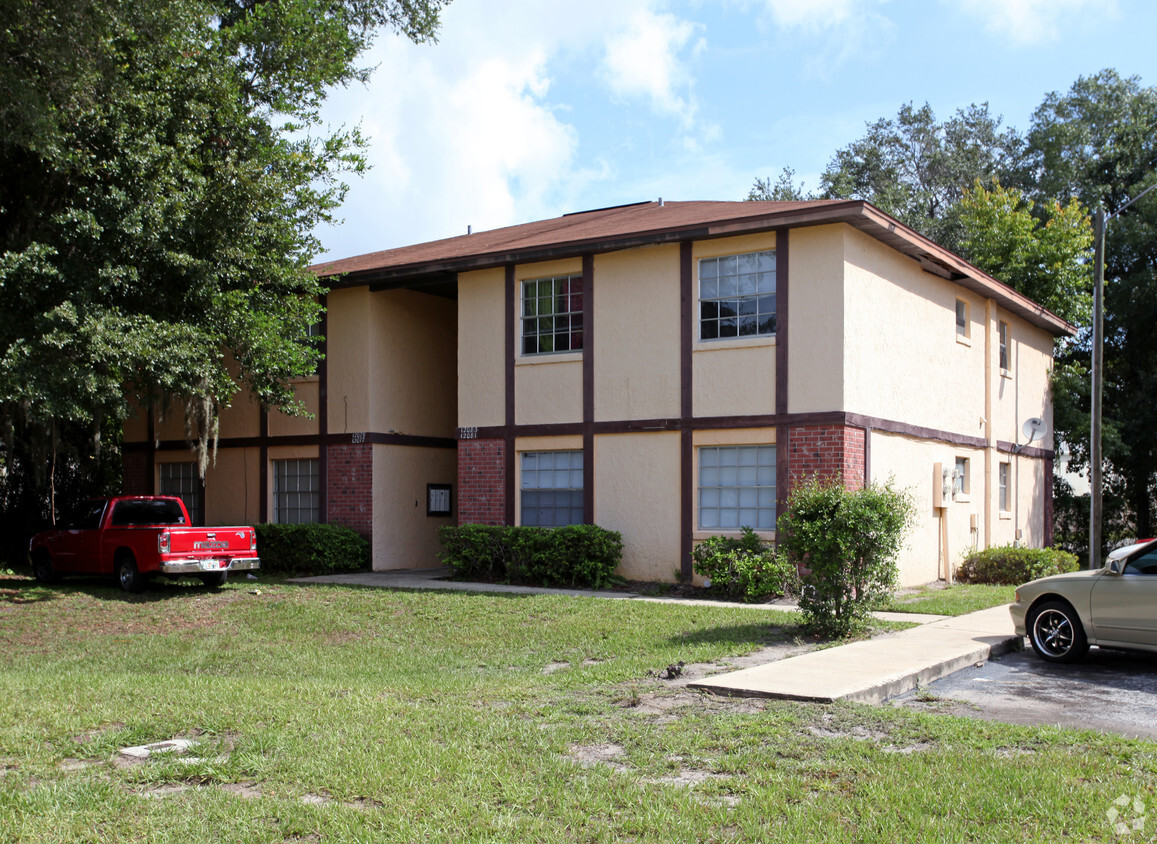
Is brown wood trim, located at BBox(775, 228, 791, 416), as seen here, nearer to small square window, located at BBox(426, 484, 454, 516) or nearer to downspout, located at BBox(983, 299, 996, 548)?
downspout, located at BBox(983, 299, 996, 548)

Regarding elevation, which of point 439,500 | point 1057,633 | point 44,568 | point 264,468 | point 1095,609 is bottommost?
point 44,568

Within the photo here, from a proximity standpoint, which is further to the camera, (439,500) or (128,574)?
(439,500)

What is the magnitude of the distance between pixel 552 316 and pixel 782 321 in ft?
14.4

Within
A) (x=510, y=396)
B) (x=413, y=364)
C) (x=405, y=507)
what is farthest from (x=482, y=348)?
(x=405, y=507)

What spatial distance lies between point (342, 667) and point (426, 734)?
392 centimetres

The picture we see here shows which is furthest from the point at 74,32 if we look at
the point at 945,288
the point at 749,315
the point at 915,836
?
the point at 945,288

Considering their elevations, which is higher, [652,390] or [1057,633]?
[652,390]

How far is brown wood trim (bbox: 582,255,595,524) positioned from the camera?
58.8ft

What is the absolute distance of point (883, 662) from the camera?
9.64m

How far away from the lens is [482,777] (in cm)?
584

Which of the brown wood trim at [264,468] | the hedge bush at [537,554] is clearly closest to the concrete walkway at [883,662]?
the hedge bush at [537,554]

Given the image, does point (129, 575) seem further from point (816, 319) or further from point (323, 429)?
point (816, 319)

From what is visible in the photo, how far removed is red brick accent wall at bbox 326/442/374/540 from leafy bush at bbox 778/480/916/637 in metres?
10.9

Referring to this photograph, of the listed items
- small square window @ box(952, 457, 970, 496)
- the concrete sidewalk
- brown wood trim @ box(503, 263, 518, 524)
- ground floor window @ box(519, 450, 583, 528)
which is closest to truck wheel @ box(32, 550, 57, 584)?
brown wood trim @ box(503, 263, 518, 524)
